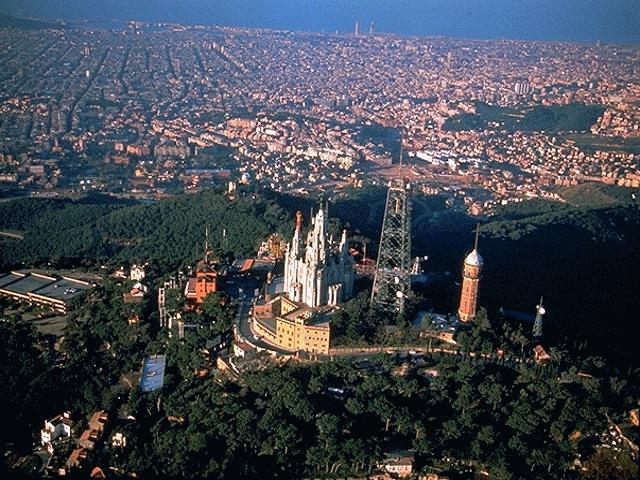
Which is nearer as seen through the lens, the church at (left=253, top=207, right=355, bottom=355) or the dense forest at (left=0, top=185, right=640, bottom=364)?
the church at (left=253, top=207, right=355, bottom=355)

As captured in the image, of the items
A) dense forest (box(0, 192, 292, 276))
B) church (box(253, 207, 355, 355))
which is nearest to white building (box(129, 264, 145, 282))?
dense forest (box(0, 192, 292, 276))

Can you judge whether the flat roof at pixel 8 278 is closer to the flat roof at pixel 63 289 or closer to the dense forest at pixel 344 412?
the flat roof at pixel 63 289

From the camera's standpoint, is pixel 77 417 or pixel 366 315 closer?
pixel 77 417

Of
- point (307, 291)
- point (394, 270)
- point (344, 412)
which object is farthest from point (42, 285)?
point (344, 412)

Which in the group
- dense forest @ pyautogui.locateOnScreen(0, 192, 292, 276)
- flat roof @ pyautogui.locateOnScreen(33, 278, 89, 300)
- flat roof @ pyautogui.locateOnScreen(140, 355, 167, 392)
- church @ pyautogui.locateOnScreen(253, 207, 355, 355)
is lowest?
flat roof @ pyautogui.locateOnScreen(140, 355, 167, 392)

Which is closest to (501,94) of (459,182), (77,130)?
(459,182)

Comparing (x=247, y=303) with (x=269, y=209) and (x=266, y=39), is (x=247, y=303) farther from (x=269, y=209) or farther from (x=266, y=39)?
(x=266, y=39)

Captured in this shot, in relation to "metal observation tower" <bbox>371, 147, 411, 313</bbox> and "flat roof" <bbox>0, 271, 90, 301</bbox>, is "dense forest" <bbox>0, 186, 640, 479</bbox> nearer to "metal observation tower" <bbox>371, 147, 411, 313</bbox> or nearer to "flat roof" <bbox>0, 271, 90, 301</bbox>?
"metal observation tower" <bbox>371, 147, 411, 313</bbox>
